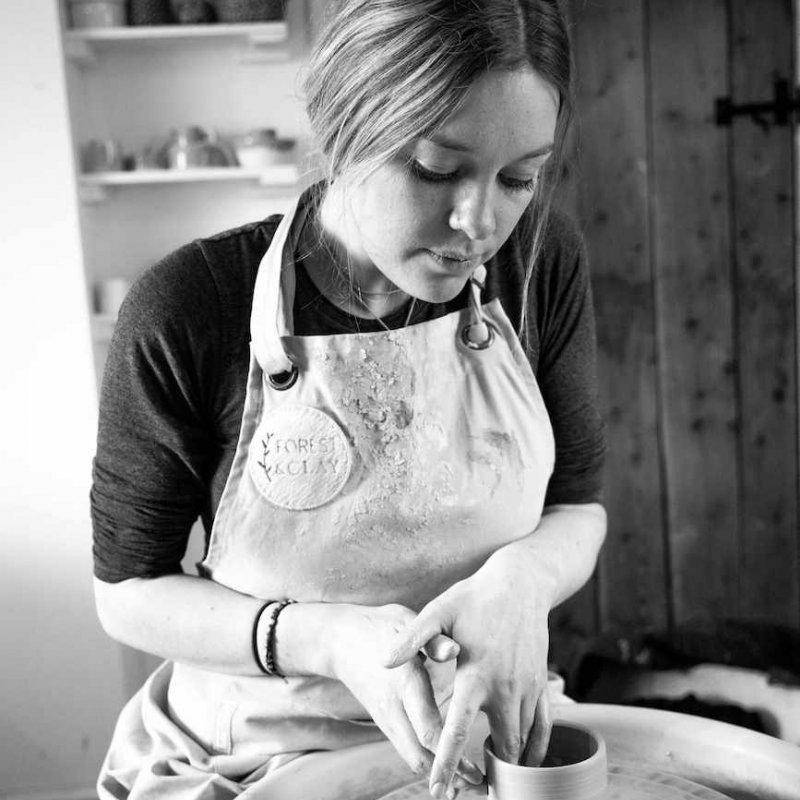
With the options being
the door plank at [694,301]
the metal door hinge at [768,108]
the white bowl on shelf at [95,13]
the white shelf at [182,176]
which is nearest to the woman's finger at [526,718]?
the white shelf at [182,176]

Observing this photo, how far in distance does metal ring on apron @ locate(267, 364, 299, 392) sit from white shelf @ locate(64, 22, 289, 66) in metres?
1.43

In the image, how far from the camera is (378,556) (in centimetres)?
99

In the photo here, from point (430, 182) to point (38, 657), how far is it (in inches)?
70.8

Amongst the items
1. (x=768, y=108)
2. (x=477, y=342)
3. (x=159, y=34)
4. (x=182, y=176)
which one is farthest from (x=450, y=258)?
(x=768, y=108)

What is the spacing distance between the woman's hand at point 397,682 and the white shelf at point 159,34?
1672mm

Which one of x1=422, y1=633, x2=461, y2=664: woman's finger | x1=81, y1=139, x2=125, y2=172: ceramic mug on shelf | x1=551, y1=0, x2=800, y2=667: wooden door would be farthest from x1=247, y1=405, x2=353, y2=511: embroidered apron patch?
x1=551, y1=0, x2=800, y2=667: wooden door

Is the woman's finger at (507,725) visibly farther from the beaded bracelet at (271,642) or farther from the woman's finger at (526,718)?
the beaded bracelet at (271,642)

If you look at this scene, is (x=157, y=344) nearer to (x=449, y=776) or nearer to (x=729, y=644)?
(x=449, y=776)

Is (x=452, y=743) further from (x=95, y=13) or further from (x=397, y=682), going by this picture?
(x=95, y=13)

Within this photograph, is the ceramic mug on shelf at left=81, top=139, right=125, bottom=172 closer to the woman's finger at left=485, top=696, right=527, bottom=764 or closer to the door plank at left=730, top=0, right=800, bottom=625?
the door plank at left=730, top=0, right=800, bottom=625

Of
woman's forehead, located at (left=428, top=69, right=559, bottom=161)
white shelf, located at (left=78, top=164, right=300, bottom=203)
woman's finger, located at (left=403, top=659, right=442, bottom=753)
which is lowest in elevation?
woman's finger, located at (left=403, top=659, right=442, bottom=753)

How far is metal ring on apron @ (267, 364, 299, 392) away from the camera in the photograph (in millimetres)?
993

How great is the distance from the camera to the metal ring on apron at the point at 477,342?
1.06 m

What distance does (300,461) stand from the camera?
0.98 meters
